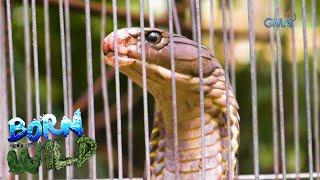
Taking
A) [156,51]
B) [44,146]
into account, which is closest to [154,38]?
[156,51]

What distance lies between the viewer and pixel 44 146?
1.68m

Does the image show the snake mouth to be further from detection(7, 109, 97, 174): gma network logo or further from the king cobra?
detection(7, 109, 97, 174): gma network logo

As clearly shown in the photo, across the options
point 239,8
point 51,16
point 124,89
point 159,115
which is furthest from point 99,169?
point 159,115

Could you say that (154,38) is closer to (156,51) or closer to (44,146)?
(156,51)

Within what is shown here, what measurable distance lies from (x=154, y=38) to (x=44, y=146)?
11.7 inches

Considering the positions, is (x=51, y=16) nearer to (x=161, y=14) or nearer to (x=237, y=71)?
(x=161, y=14)

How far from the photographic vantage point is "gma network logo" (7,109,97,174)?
Result: 1.66 m

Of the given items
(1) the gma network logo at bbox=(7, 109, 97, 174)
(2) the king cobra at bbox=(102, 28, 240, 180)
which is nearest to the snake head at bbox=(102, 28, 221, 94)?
(2) the king cobra at bbox=(102, 28, 240, 180)

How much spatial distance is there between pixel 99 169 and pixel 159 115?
48.9 inches

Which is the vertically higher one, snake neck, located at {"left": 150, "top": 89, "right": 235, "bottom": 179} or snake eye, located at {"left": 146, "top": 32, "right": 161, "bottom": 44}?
snake eye, located at {"left": 146, "top": 32, "right": 161, "bottom": 44}

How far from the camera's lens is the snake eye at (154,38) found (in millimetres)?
1605

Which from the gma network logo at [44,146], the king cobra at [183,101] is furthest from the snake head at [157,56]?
the gma network logo at [44,146]

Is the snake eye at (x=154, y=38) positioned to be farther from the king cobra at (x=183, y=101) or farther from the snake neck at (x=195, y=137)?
the snake neck at (x=195, y=137)

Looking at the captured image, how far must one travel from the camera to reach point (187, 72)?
5.25 ft
